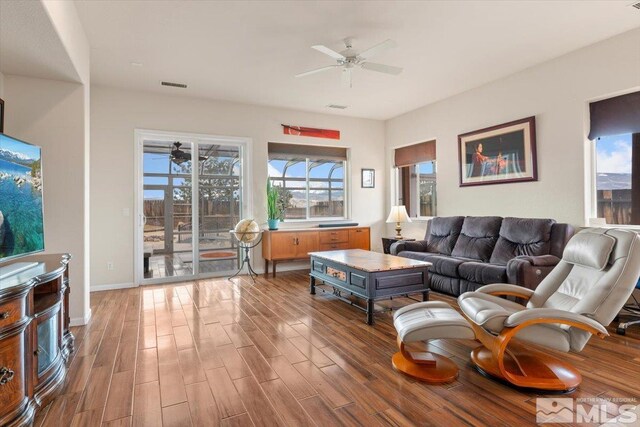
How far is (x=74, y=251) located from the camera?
3.42 meters

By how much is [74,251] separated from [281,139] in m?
3.85

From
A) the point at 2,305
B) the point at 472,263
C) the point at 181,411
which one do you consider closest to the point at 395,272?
the point at 472,263

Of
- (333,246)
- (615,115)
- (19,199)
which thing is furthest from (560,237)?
(19,199)

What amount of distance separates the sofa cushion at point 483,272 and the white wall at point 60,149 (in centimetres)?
415

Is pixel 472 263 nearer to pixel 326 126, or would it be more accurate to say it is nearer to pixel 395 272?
pixel 395 272

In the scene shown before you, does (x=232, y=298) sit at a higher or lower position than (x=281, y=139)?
lower

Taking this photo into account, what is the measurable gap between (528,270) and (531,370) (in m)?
1.58

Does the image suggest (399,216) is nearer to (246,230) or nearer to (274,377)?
(246,230)

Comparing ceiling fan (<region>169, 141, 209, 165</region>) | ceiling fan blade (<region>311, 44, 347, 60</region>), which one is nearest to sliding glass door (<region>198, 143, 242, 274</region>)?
ceiling fan (<region>169, 141, 209, 165</region>)

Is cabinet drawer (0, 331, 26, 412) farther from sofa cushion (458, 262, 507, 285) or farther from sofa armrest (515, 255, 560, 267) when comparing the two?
sofa armrest (515, 255, 560, 267)

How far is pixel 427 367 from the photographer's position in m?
2.43

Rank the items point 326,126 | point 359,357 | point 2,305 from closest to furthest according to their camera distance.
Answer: point 2,305 < point 359,357 < point 326,126

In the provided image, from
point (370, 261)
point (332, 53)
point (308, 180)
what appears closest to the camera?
point (332, 53)

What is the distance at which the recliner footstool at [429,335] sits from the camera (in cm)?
233
